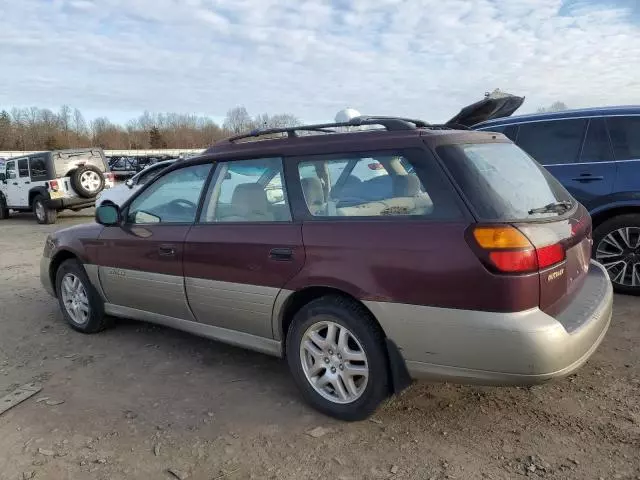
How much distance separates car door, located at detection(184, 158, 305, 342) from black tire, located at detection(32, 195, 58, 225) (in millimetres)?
12200

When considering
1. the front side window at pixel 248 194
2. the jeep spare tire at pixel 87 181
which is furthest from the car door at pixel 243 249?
the jeep spare tire at pixel 87 181

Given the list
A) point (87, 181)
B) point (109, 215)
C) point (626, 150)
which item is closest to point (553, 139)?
point (626, 150)

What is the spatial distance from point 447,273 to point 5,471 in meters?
2.52

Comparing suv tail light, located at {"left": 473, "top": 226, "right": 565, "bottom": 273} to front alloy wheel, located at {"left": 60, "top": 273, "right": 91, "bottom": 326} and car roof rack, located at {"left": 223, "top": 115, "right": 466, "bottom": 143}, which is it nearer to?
car roof rack, located at {"left": 223, "top": 115, "right": 466, "bottom": 143}

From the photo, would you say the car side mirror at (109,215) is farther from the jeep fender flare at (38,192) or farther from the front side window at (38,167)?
the front side window at (38,167)

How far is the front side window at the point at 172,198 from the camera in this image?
3.91 m

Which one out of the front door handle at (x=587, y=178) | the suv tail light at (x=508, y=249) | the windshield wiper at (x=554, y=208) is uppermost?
the front door handle at (x=587, y=178)

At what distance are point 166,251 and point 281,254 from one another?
3.77 feet

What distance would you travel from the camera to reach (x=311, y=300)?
3.20 metres

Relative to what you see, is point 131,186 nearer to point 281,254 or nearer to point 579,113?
point 579,113

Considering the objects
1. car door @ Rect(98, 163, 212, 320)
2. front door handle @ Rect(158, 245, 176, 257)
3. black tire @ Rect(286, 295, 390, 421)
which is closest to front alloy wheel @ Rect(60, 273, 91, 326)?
car door @ Rect(98, 163, 212, 320)

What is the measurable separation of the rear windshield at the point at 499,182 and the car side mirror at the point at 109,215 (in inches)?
110

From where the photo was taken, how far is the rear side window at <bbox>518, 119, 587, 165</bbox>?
542 centimetres

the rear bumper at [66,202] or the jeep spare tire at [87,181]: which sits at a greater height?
the jeep spare tire at [87,181]
